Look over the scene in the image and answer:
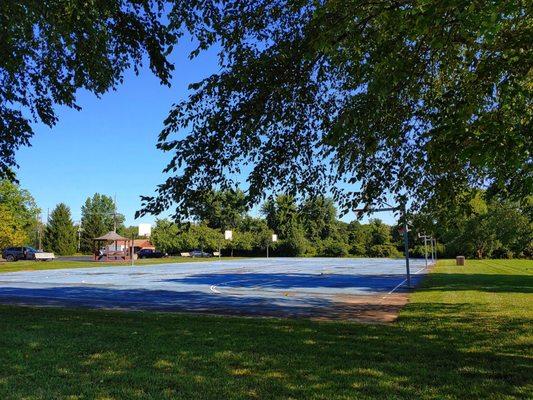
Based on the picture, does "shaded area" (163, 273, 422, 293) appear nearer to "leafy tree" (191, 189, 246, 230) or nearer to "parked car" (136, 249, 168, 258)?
"leafy tree" (191, 189, 246, 230)

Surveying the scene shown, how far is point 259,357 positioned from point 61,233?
83.5 metres

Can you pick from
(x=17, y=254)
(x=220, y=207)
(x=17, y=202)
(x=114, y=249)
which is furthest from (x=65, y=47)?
(x=17, y=202)

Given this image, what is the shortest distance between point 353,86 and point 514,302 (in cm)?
1085

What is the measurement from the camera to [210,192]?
737cm

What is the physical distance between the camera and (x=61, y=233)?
274ft

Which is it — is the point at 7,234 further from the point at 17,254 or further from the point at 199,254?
the point at 199,254

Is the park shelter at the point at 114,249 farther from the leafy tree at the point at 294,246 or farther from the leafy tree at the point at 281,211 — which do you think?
the leafy tree at the point at 281,211

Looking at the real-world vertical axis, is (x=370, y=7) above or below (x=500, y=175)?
above

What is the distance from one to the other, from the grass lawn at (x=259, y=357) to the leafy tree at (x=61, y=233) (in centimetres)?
7634

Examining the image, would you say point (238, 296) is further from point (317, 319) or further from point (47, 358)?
point (47, 358)

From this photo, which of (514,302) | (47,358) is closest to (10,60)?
(47,358)

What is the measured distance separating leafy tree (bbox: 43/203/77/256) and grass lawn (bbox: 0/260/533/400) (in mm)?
76341

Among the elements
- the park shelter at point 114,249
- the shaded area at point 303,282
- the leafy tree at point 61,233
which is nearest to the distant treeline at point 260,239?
the leafy tree at point 61,233

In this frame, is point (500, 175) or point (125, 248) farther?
point (125, 248)
